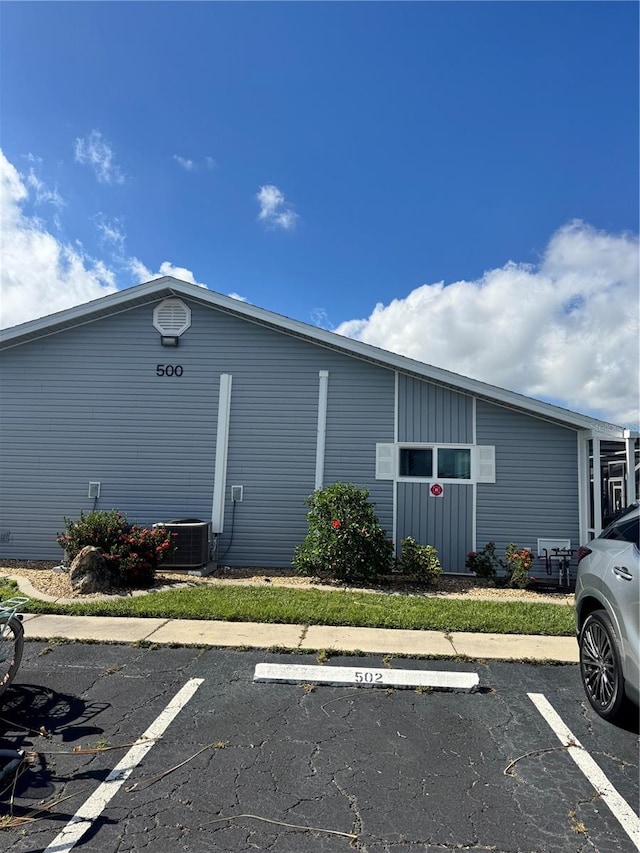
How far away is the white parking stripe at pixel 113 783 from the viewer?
2.64 meters

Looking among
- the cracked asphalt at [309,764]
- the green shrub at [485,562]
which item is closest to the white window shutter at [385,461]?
the green shrub at [485,562]

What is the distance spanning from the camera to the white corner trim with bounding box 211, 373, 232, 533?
34.3 feet

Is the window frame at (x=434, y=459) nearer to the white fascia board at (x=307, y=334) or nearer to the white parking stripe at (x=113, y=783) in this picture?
Answer: the white fascia board at (x=307, y=334)

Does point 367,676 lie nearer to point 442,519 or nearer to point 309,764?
point 309,764

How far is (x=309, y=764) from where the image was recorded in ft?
10.9

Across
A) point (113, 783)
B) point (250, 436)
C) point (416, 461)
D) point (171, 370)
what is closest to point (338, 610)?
point (113, 783)

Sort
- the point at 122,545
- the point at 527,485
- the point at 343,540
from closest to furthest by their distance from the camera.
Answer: the point at 122,545, the point at 343,540, the point at 527,485

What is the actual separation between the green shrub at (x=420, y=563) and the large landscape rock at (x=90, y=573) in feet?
15.2

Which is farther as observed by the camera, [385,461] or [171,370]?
→ [171,370]

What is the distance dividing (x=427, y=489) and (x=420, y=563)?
170cm

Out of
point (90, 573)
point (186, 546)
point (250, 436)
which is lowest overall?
point (90, 573)

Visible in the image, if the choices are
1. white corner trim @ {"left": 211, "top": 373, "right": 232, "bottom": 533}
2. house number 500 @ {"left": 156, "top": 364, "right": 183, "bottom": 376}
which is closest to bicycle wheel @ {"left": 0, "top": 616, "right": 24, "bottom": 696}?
white corner trim @ {"left": 211, "top": 373, "right": 232, "bottom": 533}

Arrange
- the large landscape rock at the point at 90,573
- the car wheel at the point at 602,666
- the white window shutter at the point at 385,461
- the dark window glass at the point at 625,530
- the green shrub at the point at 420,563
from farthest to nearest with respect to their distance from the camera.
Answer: the white window shutter at the point at 385,461
the green shrub at the point at 420,563
the large landscape rock at the point at 90,573
the dark window glass at the point at 625,530
the car wheel at the point at 602,666

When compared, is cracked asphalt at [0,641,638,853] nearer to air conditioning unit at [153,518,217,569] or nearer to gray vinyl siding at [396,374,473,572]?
air conditioning unit at [153,518,217,569]
